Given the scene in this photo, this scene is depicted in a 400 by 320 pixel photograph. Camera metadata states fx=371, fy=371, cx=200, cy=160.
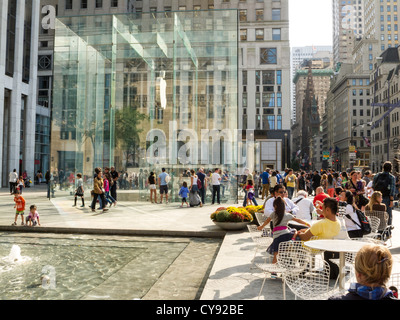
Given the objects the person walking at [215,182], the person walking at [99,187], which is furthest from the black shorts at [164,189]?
the person walking at [99,187]

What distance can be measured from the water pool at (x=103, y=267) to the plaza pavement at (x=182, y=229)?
0.45m

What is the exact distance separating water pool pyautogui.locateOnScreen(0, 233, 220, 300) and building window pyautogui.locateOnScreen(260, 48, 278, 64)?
55198mm

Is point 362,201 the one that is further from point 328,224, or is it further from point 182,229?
point 182,229

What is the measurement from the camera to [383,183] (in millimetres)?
10125

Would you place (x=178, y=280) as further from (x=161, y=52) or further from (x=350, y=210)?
(x=161, y=52)

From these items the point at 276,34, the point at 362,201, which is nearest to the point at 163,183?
the point at 362,201

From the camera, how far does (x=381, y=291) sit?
2783mm

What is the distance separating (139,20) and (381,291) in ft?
70.1

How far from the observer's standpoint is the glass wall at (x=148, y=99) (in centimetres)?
2078

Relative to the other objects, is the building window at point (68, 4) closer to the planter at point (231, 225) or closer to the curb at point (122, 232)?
the curb at point (122, 232)

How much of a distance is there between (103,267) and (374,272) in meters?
6.40

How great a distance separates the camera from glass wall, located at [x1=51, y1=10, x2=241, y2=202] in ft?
68.2

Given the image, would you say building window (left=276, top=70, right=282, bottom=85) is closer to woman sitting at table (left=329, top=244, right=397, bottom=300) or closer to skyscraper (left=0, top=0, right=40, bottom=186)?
skyscraper (left=0, top=0, right=40, bottom=186)
